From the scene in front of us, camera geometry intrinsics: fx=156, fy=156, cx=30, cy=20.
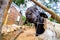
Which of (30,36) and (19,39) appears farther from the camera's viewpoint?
(30,36)

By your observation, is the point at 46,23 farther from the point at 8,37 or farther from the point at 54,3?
the point at 54,3

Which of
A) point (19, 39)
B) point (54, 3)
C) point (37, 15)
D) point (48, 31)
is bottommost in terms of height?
point (19, 39)

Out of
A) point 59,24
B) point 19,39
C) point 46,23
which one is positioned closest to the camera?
point 59,24

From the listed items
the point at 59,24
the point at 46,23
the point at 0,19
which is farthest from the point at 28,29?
the point at 0,19

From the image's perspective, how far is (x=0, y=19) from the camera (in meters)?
0.74

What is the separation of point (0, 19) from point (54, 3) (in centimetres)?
241

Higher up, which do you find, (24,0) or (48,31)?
(24,0)

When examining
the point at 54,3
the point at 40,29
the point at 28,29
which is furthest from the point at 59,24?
the point at 54,3

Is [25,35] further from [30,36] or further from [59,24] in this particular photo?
[59,24]

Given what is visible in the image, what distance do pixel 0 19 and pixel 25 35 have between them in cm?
170

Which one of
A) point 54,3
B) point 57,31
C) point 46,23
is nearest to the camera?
point 57,31

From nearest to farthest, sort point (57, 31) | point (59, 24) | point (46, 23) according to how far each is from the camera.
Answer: point (57, 31), point (59, 24), point (46, 23)

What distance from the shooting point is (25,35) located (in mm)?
2422

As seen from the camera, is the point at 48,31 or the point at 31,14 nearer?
the point at 48,31
